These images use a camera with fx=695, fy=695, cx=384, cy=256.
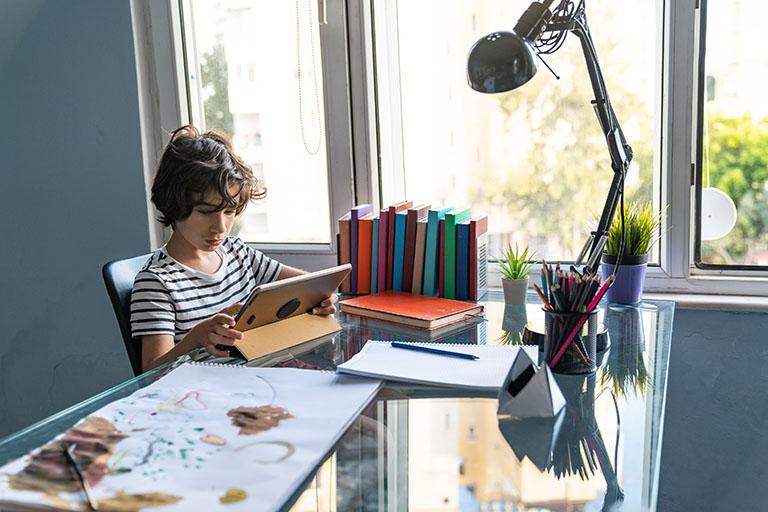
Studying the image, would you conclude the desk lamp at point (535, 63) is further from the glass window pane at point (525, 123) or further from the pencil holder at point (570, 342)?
the glass window pane at point (525, 123)

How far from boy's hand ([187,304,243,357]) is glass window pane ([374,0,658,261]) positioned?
948 mm

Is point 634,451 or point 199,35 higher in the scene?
point 199,35

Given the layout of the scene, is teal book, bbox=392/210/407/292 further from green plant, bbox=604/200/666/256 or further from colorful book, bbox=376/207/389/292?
green plant, bbox=604/200/666/256

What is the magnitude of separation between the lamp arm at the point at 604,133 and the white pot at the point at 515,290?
0.23 m

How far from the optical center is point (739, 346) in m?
1.66

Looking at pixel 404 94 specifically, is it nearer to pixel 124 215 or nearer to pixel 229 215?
pixel 229 215

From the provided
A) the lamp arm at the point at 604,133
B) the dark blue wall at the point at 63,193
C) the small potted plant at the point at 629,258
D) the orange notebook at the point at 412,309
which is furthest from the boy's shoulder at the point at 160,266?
the small potted plant at the point at 629,258

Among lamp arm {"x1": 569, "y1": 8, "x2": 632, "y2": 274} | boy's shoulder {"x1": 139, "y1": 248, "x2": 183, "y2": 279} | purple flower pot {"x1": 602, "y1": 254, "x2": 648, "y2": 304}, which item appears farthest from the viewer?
purple flower pot {"x1": 602, "y1": 254, "x2": 648, "y2": 304}

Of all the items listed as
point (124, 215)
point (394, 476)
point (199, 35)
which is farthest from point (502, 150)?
point (394, 476)

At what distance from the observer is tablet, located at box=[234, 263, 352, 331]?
1122mm

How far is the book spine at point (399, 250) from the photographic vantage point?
1.63 meters

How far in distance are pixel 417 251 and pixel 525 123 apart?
0.50m

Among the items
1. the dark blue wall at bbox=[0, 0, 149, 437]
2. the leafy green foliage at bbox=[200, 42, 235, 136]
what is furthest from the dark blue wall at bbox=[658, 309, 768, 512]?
the dark blue wall at bbox=[0, 0, 149, 437]

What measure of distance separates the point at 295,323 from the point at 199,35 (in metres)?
1.20
